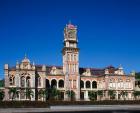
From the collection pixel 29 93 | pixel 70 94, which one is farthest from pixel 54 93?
pixel 29 93

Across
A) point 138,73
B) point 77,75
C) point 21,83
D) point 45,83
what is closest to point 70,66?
point 77,75

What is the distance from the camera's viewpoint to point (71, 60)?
114 metres

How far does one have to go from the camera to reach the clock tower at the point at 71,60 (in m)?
111

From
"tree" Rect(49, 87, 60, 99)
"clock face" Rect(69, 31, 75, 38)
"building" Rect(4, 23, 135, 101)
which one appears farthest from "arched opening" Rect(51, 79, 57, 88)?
"clock face" Rect(69, 31, 75, 38)

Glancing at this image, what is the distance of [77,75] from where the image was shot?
112438 mm

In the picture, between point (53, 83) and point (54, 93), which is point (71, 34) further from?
point (54, 93)

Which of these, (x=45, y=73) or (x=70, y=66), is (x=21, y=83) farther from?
(x=70, y=66)

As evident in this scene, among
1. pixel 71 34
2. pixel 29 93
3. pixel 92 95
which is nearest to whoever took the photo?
pixel 29 93

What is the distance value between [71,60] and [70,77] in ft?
19.5

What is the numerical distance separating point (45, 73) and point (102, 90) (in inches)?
833

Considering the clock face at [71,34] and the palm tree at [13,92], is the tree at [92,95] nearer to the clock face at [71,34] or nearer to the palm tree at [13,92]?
the clock face at [71,34]

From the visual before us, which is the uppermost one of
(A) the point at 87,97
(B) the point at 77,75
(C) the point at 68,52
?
(C) the point at 68,52

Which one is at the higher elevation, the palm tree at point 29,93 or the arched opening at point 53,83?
the arched opening at point 53,83

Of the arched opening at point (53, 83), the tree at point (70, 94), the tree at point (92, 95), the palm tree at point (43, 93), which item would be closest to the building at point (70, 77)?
the arched opening at point (53, 83)
